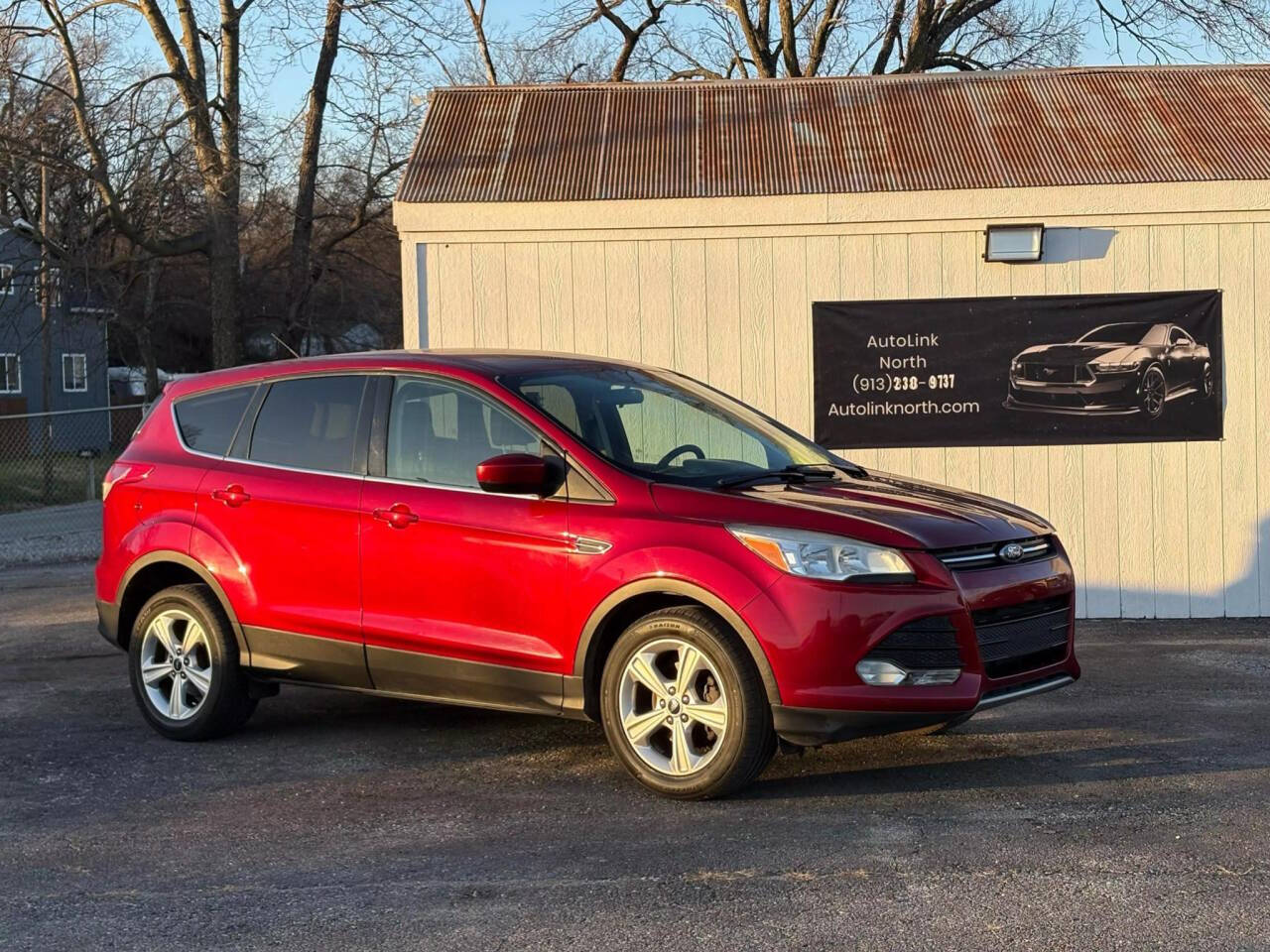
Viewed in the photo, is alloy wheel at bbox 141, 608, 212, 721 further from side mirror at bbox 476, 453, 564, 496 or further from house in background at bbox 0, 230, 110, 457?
house in background at bbox 0, 230, 110, 457

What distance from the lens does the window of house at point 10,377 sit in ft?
142

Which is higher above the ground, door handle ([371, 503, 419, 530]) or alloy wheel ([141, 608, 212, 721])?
door handle ([371, 503, 419, 530])

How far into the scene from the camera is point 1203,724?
6.92 m

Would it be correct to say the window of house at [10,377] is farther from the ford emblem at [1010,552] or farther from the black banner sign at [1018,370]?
the ford emblem at [1010,552]

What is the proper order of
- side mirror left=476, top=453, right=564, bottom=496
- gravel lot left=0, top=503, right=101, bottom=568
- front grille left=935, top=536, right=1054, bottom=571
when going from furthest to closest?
1. gravel lot left=0, top=503, right=101, bottom=568
2. side mirror left=476, top=453, right=564, bottom=496
3. front grille left=935, top=536, right=1054, bottom=571

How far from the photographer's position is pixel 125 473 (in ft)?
23.9

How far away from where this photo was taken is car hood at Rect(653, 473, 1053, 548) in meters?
5.51

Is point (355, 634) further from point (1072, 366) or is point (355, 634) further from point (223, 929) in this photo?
point (1072, 366)

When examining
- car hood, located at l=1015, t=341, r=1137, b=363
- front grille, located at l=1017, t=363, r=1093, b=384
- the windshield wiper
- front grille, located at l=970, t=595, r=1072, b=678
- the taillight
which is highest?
car hood, located at l=1015, t=341, r=1137, b=363

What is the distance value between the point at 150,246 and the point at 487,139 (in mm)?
13361

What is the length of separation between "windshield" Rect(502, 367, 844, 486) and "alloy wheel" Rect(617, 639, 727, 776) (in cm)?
72

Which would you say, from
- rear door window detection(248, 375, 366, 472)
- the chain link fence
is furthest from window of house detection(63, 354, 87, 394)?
rear door window detection(248, 375, 366, 472)

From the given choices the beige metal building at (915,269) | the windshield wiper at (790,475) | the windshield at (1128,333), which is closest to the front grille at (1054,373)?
the windshield at (1128,333)

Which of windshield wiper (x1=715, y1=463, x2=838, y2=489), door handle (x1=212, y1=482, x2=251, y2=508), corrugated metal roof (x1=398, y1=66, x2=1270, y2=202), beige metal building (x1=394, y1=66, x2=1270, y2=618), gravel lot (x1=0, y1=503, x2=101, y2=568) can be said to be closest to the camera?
windshield wiper (x1=715, y1=463, x2=838, y2=489)
